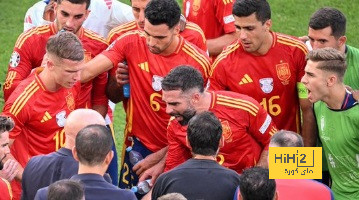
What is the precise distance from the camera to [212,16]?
10227 mm

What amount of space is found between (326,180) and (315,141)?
0.42m

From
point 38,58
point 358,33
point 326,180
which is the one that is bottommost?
point 358,33

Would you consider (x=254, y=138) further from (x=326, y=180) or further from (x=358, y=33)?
(x=358, y=33)

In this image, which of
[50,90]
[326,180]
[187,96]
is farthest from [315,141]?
[50,90]

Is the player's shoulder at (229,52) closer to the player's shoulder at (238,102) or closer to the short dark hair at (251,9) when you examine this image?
the short dark hair at (251,9)

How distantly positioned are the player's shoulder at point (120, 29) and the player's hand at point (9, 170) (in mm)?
1847

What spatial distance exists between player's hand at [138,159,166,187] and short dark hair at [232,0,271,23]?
4.73 ft

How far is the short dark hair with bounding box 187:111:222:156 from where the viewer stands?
7172 millimetres

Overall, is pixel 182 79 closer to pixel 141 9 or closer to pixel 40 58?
pixel 141 9

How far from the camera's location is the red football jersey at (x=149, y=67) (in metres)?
8.71

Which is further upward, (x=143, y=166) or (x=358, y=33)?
(x=143, y=166)

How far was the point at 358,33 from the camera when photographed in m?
14.4

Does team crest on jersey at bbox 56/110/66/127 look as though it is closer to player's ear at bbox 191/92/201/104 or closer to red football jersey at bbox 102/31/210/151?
red football jersey at bbox 102/31/210/151

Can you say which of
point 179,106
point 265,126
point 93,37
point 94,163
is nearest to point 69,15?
point 93,37
